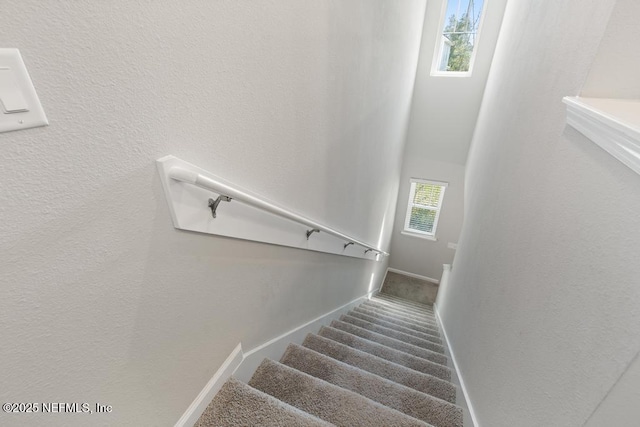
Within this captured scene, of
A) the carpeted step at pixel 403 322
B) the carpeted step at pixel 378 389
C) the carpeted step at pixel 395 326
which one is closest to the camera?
the carpeted step at pixel 378 389

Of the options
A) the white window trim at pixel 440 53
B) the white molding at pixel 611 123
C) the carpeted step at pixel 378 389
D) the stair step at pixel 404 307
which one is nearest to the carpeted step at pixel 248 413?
the carpeted step at pixel 378 389

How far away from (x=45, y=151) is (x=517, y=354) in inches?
56.1

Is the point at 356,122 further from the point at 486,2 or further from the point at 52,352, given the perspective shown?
the point at 486,2

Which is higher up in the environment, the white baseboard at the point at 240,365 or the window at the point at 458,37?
the window at the point at 458,37

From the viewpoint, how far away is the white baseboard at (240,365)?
92cm

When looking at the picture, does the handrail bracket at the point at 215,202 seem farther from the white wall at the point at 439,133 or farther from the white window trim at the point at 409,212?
the white window trim at the point at 409,212

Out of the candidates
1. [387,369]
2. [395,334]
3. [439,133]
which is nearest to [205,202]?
[387,369]

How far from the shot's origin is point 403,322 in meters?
3.09

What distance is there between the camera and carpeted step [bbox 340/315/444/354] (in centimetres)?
238

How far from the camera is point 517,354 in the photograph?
959mm

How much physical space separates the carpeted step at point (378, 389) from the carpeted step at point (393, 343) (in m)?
0.79

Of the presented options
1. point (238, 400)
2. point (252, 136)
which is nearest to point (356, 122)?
point (252, 136)

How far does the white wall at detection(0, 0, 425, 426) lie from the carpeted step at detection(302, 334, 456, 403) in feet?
2.17

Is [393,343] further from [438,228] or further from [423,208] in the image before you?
[423,208]
